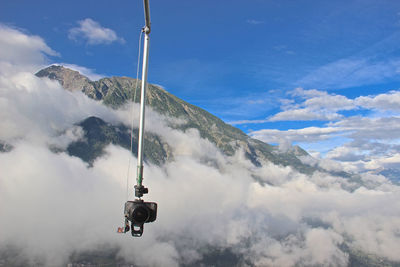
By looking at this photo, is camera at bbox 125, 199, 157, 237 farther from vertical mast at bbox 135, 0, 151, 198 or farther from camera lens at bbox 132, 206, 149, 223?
vertical mast at bbox 135, 0, 151, 198

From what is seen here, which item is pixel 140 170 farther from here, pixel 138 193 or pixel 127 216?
pixel 127 216

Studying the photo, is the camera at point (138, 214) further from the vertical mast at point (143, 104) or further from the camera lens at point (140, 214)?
the vertical mast at point (143, 104)

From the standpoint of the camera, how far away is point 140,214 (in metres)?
8.26

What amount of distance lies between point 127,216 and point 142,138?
2457 mm

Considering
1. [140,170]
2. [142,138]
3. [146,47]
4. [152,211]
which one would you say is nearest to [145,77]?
[146,47]

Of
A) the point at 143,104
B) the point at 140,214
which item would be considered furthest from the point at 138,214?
the point at 143,104

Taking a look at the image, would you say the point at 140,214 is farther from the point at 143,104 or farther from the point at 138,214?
the point at 143,104

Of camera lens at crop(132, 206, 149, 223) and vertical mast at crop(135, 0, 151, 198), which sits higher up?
vertical mast at crop(135, 0, 151, 198)

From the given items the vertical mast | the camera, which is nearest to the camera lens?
the camera

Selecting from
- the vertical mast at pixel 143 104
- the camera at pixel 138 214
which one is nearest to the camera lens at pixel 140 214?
the camera at pixel 138 214

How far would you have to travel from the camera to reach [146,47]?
31.3ft

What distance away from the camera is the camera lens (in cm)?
819

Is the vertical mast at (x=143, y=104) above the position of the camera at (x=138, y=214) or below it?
above

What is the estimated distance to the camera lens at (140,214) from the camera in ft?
26.9
